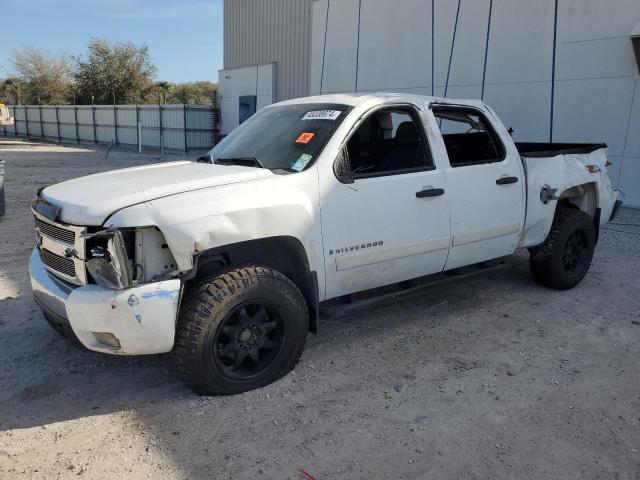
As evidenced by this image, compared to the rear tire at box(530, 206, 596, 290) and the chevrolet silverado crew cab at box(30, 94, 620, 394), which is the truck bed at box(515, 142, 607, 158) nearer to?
the chevrolet silverado crew cab at box(30, 94, 620, 394)

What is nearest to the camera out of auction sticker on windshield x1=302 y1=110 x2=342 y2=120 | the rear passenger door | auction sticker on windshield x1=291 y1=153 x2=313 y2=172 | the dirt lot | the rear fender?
the dirt lot

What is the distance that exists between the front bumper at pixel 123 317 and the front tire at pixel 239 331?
6.1 inches

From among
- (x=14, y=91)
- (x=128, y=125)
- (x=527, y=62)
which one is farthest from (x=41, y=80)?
(x=527, y=62)

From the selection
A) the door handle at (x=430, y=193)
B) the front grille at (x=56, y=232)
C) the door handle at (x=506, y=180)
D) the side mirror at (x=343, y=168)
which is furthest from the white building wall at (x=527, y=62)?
the front grille at (x=56, y=232)

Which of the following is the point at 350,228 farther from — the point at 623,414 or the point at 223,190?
the point at 623,414

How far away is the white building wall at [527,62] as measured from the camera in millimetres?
9609

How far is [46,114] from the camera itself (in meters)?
37.2

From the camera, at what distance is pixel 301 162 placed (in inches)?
140

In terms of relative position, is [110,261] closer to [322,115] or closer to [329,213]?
[329,213]

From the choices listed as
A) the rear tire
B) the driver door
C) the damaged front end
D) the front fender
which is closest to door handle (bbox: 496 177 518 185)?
the driver door

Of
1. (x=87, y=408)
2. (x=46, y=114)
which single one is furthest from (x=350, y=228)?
(x=46, y=114)

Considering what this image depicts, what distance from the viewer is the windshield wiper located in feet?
12.2

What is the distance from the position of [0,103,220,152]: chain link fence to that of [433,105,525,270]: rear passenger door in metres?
22.6

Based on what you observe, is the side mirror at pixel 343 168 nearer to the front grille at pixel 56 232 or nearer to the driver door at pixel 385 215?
the driver door at pixel 385 215
